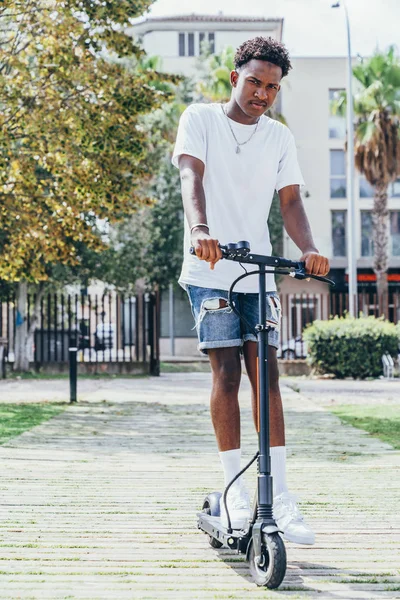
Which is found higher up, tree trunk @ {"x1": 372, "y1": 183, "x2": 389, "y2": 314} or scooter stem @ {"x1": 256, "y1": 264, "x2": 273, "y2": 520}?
tree trunk @ {"x1": 372, "y1": 183, "x2": 389, "y2": 314}

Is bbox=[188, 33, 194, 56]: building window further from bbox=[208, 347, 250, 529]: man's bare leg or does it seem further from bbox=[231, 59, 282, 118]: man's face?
bbox=[208, 347, 250, 529]: man's bare leg

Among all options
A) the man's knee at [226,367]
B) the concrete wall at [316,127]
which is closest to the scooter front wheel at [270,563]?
the man's knee at [226,367]

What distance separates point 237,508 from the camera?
11.8 ft

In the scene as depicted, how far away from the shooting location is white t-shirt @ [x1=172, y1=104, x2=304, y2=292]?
388 centimetres

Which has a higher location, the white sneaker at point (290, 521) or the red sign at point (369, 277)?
the red sign at point (369, 277)

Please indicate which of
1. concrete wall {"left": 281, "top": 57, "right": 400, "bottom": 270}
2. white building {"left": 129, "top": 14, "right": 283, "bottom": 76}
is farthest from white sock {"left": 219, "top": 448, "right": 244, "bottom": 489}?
white building {"left": 129, "top": 14, "right": 283, "bottom": 76}

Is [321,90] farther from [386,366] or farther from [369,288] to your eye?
[386,366]

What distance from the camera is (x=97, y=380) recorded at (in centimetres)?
2106

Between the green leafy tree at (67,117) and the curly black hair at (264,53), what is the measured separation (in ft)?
28.9

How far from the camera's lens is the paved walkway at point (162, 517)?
10.5ft

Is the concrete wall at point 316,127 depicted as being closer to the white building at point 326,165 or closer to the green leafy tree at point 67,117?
the white building at point 326,165

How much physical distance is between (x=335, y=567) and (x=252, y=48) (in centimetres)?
209

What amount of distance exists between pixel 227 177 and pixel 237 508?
1.37m

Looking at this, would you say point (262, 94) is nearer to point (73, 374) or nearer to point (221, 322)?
point (221, 322)
